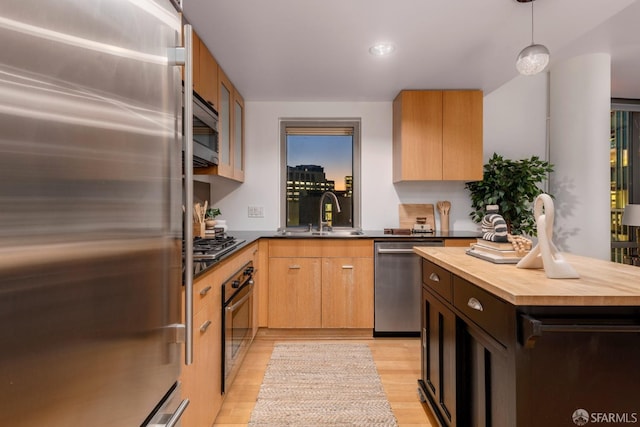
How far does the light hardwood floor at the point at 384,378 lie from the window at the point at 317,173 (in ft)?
4.26

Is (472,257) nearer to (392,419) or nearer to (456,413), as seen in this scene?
(456,413)

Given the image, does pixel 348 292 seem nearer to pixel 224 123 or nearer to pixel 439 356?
pixel 439 356

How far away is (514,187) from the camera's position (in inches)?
129

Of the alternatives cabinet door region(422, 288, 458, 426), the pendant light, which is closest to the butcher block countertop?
cabinet door region(422, 288, 458, 426)

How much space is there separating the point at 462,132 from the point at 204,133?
7.93 ft

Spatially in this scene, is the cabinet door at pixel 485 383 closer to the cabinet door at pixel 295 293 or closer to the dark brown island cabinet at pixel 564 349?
the dark brown island cabinet at pixel 564 349

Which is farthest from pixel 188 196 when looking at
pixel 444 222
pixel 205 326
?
pixel 444 222

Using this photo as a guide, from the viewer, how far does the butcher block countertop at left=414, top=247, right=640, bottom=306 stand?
3.22 feet

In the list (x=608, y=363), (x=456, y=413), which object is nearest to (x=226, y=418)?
(x=456, y=413)

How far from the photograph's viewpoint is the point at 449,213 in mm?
3662

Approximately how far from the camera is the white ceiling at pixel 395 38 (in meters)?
1.95

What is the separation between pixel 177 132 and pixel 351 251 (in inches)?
92.9

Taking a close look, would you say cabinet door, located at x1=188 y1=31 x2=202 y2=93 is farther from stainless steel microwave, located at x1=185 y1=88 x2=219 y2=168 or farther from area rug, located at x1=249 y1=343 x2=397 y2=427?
area rug, located at x1=249 y1=343 x2=397 y2=427

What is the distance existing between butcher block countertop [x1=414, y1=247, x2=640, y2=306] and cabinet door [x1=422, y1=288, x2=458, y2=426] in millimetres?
308
